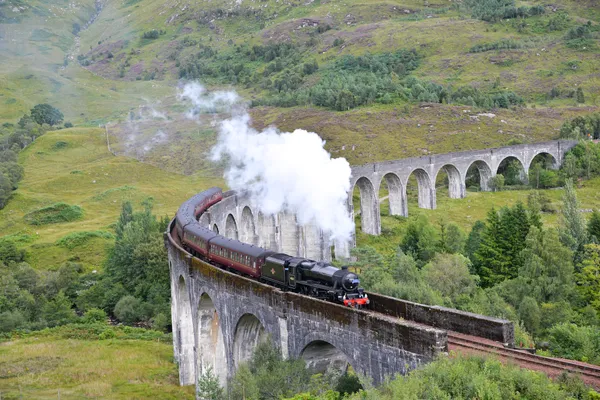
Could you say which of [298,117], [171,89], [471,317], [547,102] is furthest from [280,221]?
[171,89]

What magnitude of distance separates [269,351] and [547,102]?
394 ft

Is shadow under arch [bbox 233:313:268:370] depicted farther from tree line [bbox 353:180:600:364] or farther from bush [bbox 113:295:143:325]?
bush [bbox 113:295:143:325]

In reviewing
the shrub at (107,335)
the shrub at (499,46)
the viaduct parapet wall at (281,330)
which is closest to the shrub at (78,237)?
the shrub at (107,335)

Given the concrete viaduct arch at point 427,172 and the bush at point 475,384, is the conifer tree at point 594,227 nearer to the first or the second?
the concrete viaduct arch at point 427,172

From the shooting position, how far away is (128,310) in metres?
59.7

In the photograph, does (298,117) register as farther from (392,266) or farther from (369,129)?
(392,266)

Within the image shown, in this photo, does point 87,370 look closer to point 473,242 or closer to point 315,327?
point 315,327

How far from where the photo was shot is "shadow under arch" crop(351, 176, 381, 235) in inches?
3110

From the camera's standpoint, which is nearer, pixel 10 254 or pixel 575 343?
pixel 575 343

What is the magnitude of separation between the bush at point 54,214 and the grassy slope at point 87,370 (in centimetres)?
4020

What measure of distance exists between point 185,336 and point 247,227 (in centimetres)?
2360

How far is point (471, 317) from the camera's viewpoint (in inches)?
988

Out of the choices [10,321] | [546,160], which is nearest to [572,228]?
[10,321]

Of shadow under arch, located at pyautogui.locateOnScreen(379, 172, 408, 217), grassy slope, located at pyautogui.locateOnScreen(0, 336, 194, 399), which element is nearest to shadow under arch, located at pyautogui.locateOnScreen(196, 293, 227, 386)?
grassy slope, located at pyautogui.locateOnScreen(0, 336, 194, 399)
